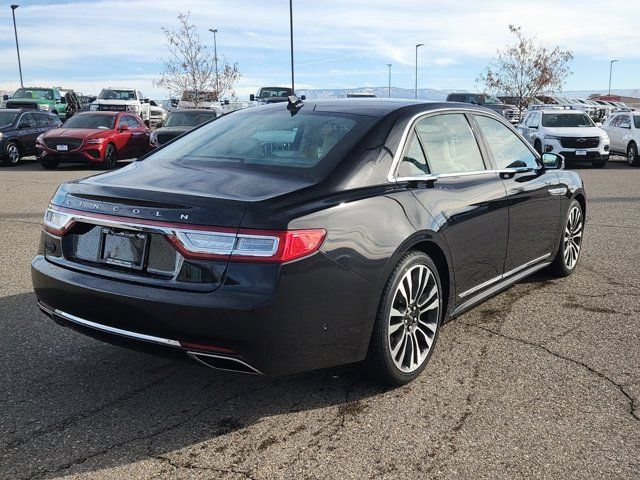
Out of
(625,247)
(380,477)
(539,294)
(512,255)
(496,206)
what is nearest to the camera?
(380,477)

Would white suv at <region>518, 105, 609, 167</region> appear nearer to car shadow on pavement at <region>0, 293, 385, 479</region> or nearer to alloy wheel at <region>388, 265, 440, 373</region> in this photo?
alloy wheel at <region>388, 265, 440, 373</region>

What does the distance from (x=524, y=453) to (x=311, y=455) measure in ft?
3.13

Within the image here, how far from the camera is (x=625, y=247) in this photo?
7.47m

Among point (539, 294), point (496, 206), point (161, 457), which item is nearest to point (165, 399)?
point (161, 457)

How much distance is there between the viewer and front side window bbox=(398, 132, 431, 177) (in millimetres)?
3780

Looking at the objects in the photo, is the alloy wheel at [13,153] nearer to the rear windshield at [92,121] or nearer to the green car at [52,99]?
the rear windshield at [92,121]

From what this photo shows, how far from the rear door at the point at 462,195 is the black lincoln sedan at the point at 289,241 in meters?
0.01

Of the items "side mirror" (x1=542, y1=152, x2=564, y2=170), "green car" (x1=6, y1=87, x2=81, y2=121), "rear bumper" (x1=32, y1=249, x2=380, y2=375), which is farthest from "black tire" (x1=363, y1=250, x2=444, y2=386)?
"green car" (x1=6, y1=87, x2=81, y2=121)

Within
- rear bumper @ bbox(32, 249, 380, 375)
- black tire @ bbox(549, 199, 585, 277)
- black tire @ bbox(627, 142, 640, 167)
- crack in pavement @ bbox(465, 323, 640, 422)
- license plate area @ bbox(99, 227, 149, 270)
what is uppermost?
license plate area @ bbox(99, 227, 149, 270)

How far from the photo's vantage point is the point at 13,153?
1836 centimetres

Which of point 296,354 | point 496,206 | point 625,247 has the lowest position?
point 625,247

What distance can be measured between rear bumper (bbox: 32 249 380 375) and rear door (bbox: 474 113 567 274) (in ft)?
6.20

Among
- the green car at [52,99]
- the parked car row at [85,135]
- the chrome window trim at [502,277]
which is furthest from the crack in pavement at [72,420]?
the green car at [52,99]

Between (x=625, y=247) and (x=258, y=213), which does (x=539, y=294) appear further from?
(x=258, y=213)
